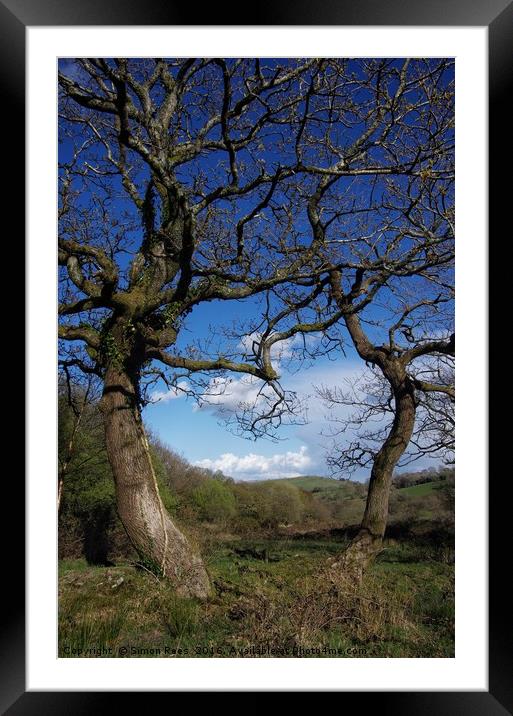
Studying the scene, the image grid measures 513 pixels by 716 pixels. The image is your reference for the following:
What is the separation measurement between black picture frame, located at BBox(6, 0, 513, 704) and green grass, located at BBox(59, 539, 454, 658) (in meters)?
0.39

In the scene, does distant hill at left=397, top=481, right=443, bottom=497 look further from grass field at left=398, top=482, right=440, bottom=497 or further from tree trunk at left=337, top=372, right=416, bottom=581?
tree trunk at left=337, top=372, right=416, bottom=581

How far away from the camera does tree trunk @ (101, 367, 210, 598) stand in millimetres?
3639

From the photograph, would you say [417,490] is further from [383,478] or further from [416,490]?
[383,478]

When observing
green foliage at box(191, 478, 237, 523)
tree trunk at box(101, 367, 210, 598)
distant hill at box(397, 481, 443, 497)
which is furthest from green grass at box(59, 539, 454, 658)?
distant hill at box(397, 481, 443, 497)

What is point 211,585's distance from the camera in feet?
11.5

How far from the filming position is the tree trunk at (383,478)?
153 inches

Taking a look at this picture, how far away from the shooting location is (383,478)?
4.00m

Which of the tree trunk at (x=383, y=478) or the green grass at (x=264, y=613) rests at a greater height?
the tree trunk at (x=383, y=478)
